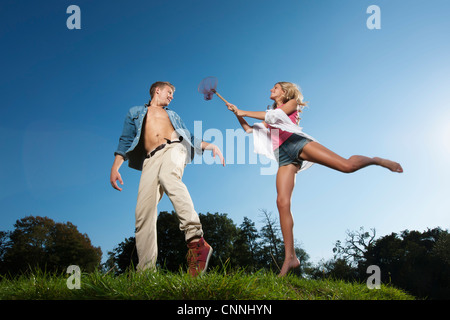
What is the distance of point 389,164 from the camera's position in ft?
14.9

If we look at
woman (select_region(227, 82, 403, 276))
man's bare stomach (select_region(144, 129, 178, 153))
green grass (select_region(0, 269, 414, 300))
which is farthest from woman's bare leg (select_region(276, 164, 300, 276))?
man's bare stomach (select_region(144, 129, 178, 153))

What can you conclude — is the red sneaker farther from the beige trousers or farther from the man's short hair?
the man's short hair

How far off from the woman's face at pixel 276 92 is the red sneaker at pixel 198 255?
9.41 feet

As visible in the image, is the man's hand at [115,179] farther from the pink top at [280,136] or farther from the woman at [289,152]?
the pink top at [280,136]

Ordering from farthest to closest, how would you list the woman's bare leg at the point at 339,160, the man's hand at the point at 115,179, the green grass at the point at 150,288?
the man's hand at the point at 115,179 → the woman's bare leg at the point at 339,160 → the green grass at the point at 150,288

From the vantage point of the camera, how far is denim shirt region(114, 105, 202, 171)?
5.04 meters

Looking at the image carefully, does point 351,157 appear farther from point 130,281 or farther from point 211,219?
point 211,219

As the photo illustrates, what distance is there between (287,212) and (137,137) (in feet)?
8.90

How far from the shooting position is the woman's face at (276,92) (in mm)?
5434

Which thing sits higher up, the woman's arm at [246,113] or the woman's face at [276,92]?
the woman's face at [276,92]

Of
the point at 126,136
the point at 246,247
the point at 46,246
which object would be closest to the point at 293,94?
the point at 126,136

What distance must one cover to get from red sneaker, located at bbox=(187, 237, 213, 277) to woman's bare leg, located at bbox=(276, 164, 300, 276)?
127cm

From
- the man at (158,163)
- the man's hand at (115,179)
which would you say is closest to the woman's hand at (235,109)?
the man at (158,163)
